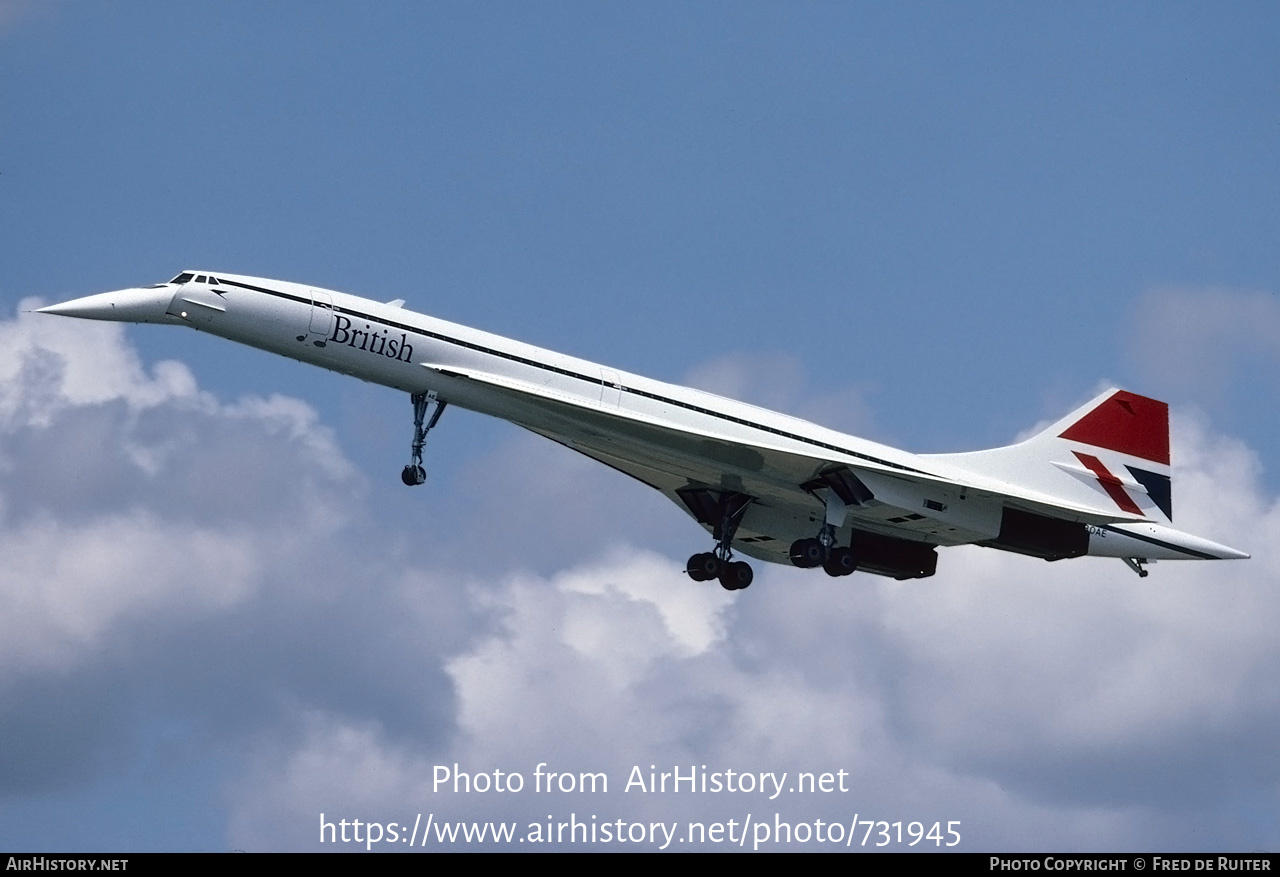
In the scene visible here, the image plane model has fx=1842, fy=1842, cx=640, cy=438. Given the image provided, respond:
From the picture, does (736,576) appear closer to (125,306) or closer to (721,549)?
(721,549)

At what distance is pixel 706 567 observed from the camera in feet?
106

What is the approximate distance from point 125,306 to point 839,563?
12187 millimetres

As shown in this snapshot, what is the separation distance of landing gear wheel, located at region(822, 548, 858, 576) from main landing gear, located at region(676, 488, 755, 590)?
7.12 feet

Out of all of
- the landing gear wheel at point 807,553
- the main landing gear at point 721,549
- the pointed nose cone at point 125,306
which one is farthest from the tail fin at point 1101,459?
the pointed nose cone at point 125,306

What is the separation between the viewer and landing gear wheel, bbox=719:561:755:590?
106ft

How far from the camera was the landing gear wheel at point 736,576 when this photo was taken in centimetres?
3231

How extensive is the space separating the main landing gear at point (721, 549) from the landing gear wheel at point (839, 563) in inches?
85.5

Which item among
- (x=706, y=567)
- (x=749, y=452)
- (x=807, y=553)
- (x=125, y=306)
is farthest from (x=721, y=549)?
(x=125, y=306)

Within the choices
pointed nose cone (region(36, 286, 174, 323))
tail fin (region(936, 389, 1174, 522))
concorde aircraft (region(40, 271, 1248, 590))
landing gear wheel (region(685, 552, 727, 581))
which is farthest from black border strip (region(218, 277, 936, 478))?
landing gear wheel (region(685, 552, 727, 581))

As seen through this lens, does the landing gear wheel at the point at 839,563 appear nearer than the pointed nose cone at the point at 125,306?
No

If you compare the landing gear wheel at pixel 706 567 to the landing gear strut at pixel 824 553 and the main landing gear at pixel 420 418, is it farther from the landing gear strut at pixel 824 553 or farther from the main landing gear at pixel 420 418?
the main landing gear at pixel 420 418

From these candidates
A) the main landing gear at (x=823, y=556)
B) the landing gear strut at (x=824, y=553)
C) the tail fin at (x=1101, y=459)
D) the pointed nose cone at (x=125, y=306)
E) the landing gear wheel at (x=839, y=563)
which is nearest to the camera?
the pointed nose cone at (x=125, y=306)
